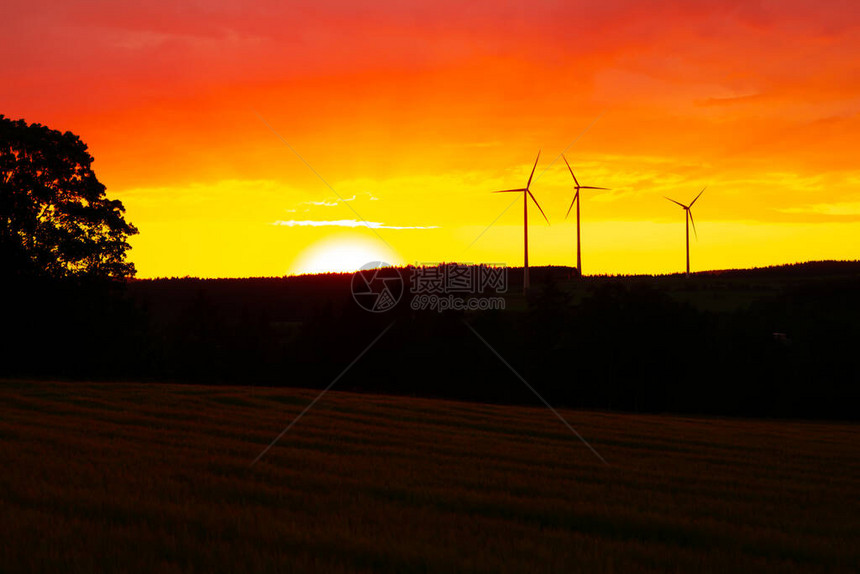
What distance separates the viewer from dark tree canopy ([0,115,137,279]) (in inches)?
1644

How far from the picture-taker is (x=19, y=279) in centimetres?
4266

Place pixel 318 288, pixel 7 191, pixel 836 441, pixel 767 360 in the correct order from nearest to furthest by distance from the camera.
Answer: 1. pixel 836 441
2. pixel 7 191
3. pixel 767 360
4. pixel 318 288

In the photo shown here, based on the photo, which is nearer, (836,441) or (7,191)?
(836,441)

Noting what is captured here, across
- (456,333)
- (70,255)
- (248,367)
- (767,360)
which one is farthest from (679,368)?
(70,255)

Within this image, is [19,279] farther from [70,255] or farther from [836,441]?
[836,441]

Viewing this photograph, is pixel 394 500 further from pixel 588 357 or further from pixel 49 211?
pixel 588 357

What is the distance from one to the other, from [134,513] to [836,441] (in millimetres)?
27281
